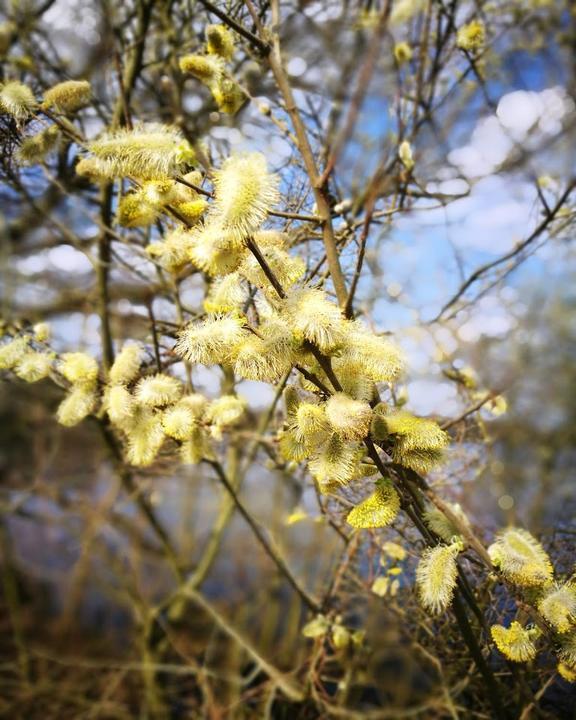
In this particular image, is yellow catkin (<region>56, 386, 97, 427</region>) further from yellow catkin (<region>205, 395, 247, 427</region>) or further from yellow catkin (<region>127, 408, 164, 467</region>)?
yellow catkin (<region>205, 395, 247, 427</region>)

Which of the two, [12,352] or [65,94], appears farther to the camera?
[12,352]

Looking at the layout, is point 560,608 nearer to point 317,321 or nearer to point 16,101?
point 317,321

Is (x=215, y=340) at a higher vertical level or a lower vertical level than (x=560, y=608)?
higher

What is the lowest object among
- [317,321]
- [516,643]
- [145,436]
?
[516,643]

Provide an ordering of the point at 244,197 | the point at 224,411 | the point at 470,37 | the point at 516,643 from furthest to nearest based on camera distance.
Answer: the point at 470,37
the point at 224,411
the point at 516,643
the point at 244,197

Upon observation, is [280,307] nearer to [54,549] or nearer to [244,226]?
[244,226]

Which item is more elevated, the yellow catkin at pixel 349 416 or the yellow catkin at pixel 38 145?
the yellow catkin at pixel 38 145

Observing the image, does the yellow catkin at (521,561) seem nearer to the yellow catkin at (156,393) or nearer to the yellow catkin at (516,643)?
the yellow catkin at (516,643)

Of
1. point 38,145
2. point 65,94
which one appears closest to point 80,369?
point 38,145

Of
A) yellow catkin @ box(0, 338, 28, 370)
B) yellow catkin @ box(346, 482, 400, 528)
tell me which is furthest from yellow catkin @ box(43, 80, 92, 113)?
yellow catkin @ box(346, 482, 400, 528)

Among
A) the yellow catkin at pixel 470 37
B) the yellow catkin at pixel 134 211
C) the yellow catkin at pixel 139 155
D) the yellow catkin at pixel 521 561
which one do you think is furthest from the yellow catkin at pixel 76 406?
the yellow catkin at pixel 470 37

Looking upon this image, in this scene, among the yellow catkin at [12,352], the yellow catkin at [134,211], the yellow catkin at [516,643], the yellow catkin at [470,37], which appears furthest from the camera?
the yellow catkin at [470,37]

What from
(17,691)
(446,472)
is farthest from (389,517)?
(17,691)
